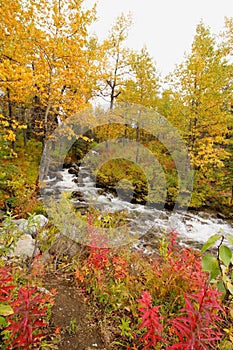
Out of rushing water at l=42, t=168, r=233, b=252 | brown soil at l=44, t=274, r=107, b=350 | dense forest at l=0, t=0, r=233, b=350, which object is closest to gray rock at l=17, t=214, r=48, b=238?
dense forest at l=0, t=0, r=233, b=350

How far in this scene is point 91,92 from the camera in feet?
48.4

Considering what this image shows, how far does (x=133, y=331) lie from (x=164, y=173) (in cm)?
1092

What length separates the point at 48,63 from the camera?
7.87 meters

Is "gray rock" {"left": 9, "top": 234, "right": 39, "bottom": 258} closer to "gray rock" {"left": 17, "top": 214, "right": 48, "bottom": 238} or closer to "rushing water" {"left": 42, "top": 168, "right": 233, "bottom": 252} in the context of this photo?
"gray rock" {"left": 17, "top": 214, "right": 48, "bottom": 238}

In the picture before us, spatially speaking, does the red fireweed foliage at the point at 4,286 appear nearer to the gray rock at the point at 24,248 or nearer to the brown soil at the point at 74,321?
the brown soil at the point at 74,321

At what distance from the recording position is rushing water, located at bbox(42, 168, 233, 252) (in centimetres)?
840

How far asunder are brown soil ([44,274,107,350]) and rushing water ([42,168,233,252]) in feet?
14.1

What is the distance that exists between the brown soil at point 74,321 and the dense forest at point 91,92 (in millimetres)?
3802

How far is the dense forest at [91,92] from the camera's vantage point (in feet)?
22.8

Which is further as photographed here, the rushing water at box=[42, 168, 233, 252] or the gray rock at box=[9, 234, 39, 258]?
the rushing water at box=[42, 168, 233, 252]

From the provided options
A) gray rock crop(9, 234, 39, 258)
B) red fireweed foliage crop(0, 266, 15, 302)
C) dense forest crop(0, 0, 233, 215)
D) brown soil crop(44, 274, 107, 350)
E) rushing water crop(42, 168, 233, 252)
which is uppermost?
dense forest crop(0, 0, 233, 215)

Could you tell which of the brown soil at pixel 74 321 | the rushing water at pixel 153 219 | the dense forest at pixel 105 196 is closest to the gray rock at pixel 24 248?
the dense forest at pixel 105 196

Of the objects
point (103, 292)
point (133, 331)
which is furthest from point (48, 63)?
point (133, 331)

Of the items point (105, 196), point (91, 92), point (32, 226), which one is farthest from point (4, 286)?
point (91, 92)
